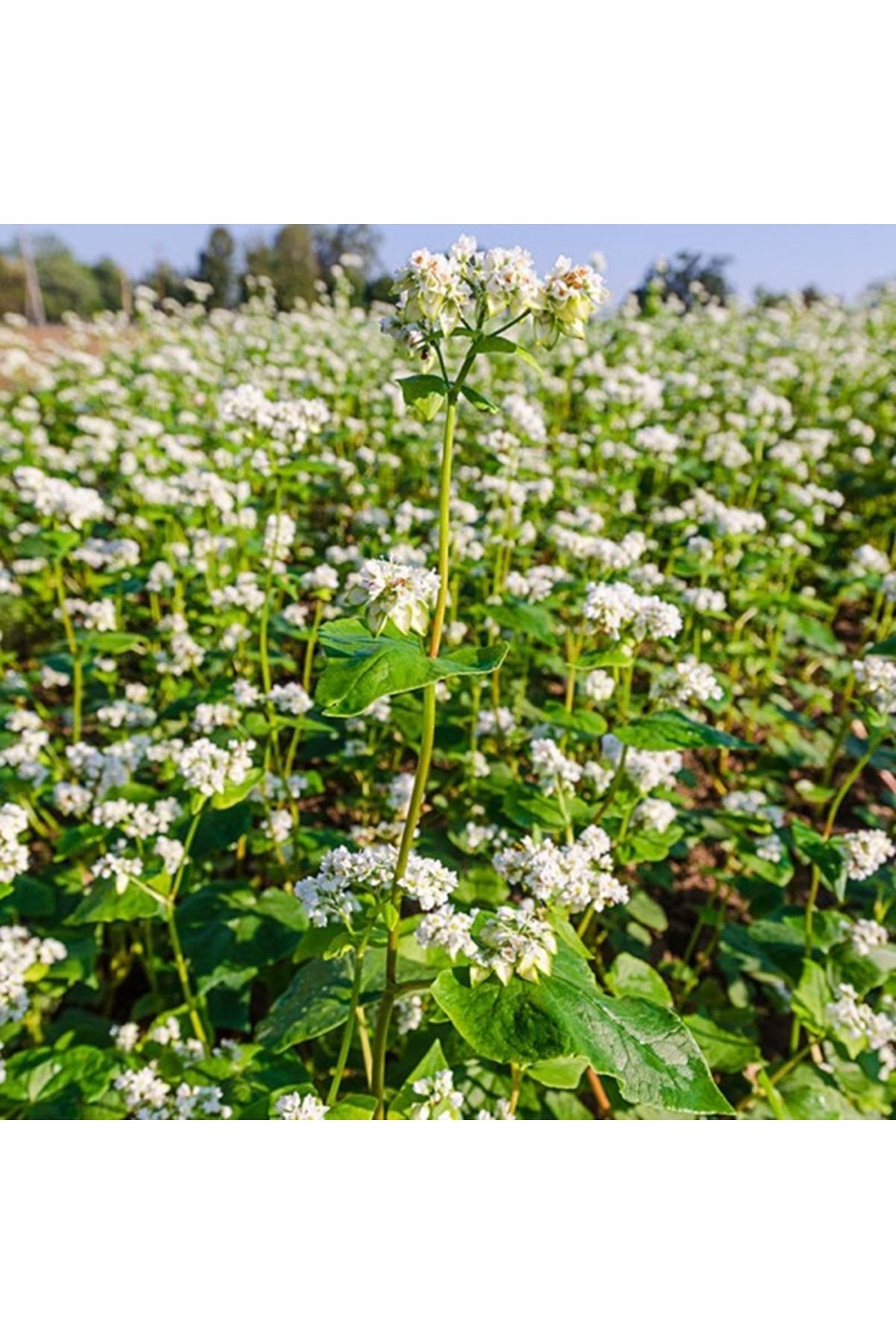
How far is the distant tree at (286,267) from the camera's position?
377 inches

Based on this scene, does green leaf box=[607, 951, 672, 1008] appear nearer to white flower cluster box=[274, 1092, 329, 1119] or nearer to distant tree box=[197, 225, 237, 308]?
white flower cluster box=[274, 1092, 329, 1119]

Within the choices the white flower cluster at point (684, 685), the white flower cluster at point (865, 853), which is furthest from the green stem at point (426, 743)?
the white flower cluster at point (865, 853)

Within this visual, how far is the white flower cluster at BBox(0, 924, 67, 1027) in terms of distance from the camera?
196 cm

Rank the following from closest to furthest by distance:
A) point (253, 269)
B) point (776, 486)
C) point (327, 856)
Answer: point (327, 856) → point (776, 486) → point (253, 269)

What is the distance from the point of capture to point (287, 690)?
242 centimetres

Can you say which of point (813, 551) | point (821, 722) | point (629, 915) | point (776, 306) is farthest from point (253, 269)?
point (629, 915)

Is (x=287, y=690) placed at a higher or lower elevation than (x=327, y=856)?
lower

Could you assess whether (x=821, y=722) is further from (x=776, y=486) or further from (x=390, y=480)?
(x=390, y=480)

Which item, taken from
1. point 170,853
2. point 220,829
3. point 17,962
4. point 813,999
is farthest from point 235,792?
point 813,999

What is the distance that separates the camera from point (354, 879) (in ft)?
4.39

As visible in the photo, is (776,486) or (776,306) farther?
(776,306)

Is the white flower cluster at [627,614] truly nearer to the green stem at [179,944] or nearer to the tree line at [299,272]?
the green stem at [179,944]

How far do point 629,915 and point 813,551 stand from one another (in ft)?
11.3

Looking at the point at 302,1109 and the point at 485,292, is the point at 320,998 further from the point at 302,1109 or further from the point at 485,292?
the point at 485,292
